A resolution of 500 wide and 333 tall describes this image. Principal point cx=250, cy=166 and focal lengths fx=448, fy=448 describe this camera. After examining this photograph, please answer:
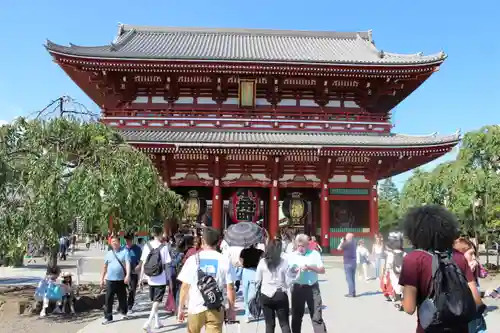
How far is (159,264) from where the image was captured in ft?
25.7

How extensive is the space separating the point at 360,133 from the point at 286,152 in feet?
12.8

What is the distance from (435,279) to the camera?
3.04 m

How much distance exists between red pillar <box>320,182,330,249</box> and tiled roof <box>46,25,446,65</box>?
5862mm

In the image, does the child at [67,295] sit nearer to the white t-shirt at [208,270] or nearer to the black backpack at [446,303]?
the white t-shirt at [208,270]

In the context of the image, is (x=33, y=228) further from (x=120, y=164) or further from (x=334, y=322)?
(x=334, y=322)

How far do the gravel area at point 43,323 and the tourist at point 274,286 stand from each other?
12.7 feet

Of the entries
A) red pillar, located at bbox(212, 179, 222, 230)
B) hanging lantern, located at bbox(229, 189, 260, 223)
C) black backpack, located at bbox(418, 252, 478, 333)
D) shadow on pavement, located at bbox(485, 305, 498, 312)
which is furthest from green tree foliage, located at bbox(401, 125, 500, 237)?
black backpack, located at bbox(418, 252, 478, 333)

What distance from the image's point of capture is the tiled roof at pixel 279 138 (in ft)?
61.3

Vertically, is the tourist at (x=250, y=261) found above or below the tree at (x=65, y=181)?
below

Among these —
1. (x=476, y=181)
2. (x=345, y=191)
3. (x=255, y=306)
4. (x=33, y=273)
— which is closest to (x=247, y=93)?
(x=345, y=191)

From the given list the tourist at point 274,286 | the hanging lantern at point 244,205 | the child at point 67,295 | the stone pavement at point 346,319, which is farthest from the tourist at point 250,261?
the hanging lantern at point 244,205

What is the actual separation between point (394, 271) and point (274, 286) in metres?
4.80

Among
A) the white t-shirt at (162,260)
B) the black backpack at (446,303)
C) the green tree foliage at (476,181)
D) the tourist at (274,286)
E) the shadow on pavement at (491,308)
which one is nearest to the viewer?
the black backpack at (446,303)

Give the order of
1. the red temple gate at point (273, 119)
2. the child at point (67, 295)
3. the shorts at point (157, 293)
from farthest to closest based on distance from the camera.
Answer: the red temple gate at point (273, 119) < the child at point (67, 295) < the shorts at point (157, 293)
